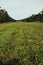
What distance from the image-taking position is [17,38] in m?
16.6

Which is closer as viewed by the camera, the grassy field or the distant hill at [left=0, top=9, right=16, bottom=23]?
the grassy field

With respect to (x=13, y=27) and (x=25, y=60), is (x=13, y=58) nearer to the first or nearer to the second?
(x=25, y=60)

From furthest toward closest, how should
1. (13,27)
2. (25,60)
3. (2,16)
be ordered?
1. (2,16)
2. (13,27)
3. (25,60)

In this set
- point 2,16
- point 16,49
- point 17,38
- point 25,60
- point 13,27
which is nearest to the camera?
point 25,60

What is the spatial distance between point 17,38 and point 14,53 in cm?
200

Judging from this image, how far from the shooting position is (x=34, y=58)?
14000 millimetres

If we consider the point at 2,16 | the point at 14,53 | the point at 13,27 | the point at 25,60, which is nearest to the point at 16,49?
the point at 14,53

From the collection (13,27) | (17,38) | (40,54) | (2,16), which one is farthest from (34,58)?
(2,16)

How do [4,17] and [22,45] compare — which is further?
[4,17]

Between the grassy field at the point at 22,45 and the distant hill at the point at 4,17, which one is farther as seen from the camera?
the distant hill at the point at 4,17

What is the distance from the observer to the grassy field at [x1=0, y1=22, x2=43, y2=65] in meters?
14.1

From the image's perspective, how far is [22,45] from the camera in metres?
15.5

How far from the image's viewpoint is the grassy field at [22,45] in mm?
14070

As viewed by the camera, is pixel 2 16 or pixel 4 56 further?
pixel 2 16
